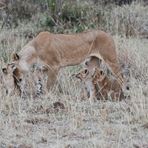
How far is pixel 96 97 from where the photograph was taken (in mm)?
9180

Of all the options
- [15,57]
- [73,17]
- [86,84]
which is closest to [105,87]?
[86,84]

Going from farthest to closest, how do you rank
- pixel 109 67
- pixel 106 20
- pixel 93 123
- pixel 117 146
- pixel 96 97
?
pixel 106 20, pixel 109 67, pixel 96 97, pixel 93 123, pixel 117 146

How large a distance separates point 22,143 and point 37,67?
4092 millimetres

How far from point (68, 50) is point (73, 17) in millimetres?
4869

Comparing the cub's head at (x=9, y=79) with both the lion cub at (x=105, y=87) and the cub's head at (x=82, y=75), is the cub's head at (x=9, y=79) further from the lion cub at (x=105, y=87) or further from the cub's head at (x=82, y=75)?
the lion cub at (x=105, y=87)

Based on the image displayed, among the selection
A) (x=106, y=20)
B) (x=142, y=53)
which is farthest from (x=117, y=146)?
(x=106, y=20)

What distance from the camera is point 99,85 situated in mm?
9492

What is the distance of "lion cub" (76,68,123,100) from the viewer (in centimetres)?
912

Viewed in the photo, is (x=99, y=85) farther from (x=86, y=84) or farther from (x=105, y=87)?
(x=86, y=84)

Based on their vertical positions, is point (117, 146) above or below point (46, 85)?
below

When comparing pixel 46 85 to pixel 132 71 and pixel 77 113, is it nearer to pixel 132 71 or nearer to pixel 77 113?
pixel 132 71

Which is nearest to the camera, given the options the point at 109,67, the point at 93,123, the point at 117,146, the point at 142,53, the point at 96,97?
the point at 117,146

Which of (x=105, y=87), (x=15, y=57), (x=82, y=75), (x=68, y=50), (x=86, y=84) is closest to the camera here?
(x=105, y=87)

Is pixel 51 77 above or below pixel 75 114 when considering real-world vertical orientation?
above
